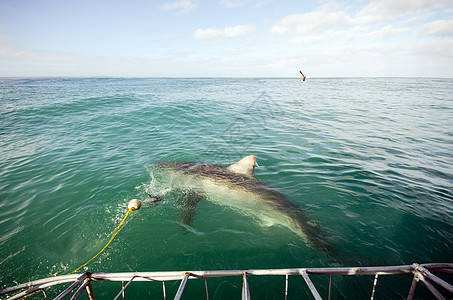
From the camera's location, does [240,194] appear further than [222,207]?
Yes

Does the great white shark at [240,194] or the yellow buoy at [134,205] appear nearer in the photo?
the great white shark at [240,194]

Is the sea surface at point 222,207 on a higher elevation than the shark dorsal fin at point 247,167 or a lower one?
lower

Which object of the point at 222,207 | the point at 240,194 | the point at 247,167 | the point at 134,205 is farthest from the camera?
the point at 247,167

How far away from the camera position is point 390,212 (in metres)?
5.90

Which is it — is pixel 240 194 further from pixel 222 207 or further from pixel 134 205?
Answer: pixel 134 205

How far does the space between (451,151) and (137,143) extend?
1720 centimetres

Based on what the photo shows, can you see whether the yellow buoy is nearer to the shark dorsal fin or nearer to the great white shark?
the great white shark

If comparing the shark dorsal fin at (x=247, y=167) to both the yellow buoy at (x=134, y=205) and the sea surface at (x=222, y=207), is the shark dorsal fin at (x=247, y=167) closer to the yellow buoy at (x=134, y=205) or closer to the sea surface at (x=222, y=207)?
the sea surface at (x=222, y=207)

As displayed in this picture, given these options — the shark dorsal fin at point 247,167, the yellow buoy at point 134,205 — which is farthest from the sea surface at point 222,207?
the shark dorsal fin at point 247,167

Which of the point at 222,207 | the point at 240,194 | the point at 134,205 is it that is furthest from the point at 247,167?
the point at 134,205

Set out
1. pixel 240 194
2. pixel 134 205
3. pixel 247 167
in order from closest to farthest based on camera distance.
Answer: pixel 134 205, pixel 240 194, pixel 247 167

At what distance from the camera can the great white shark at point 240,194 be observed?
5.35 metres

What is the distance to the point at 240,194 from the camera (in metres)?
6.46

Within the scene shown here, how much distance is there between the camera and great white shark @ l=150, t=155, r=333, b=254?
211 inches
